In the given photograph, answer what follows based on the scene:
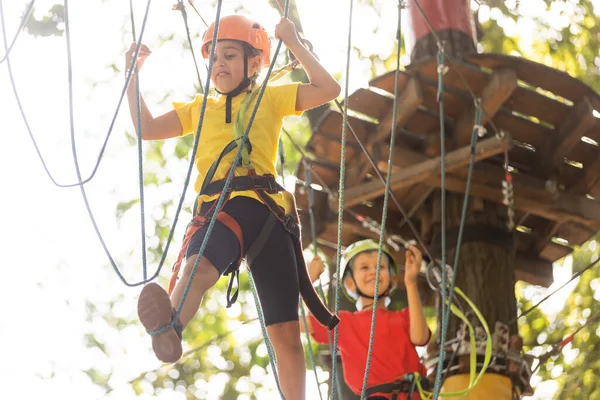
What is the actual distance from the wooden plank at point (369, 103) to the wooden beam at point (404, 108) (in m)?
0.04

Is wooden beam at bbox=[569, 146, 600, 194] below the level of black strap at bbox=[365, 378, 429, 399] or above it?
above

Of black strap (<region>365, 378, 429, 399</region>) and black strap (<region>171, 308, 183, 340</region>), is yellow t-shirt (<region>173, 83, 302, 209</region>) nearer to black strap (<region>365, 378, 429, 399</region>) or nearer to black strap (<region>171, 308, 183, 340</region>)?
black strap (<region>171, 308, 183, 340</region>)

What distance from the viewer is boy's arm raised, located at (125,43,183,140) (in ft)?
11.5

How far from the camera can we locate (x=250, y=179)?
10.6ft

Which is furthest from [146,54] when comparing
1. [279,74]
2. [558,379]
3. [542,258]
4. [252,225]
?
[558,379]

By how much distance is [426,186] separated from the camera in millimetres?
5895

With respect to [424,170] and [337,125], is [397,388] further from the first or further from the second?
[337,125]

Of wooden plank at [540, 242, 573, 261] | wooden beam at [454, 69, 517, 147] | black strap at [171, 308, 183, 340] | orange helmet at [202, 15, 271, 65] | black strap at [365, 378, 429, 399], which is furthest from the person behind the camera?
wooden plank at [540, 242, 573, 261]

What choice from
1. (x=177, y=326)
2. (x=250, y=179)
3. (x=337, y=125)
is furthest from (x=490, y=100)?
(x=177, y=326)

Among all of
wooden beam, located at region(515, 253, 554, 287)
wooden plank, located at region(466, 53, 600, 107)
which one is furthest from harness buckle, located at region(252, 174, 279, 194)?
wooden beam, located at region(515, 253, 554, 287)

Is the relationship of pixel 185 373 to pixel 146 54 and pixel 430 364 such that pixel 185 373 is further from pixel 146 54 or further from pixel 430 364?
pixel 146 54

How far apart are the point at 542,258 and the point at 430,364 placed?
1.16 m

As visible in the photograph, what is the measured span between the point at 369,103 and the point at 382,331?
139 cm

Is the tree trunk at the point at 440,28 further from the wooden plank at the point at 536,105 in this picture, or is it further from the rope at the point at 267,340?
the rope at the point at 267,340
